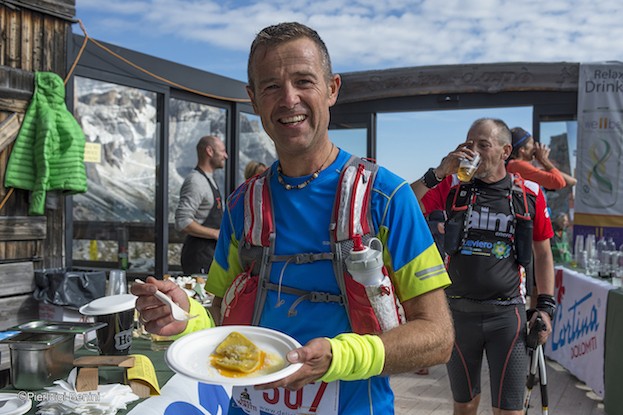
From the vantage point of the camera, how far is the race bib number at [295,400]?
1.42 m

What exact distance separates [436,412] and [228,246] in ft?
12.1

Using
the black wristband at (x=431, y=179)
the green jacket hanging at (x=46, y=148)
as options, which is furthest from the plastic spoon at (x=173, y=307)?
the green jacket hanging at (x=46, y=148)

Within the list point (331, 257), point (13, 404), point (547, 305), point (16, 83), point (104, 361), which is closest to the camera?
point (331, 257)

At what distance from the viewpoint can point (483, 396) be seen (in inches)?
203

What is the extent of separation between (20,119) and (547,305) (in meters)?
4.62

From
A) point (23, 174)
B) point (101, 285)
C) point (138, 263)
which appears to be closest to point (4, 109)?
point (23, 174)

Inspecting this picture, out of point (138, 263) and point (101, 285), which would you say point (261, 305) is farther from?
point (138, 263)

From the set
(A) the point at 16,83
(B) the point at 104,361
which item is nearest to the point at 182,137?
(A) the point at 16,83

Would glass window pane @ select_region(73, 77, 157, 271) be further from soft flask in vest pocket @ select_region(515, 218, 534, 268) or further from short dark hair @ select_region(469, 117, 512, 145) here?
soft flask in vest pocket @ select_region(515, 218, 534, 268)

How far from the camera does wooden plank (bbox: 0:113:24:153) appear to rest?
4.96 metres

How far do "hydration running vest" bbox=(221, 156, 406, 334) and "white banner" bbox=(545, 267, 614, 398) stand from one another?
4304 mm

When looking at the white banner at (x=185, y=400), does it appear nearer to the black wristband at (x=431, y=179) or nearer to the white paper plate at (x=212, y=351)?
the white paper plate at (x=212, y=351)

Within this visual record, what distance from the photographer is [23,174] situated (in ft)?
16.8

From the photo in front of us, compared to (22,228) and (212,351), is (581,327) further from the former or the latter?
(22,228)
